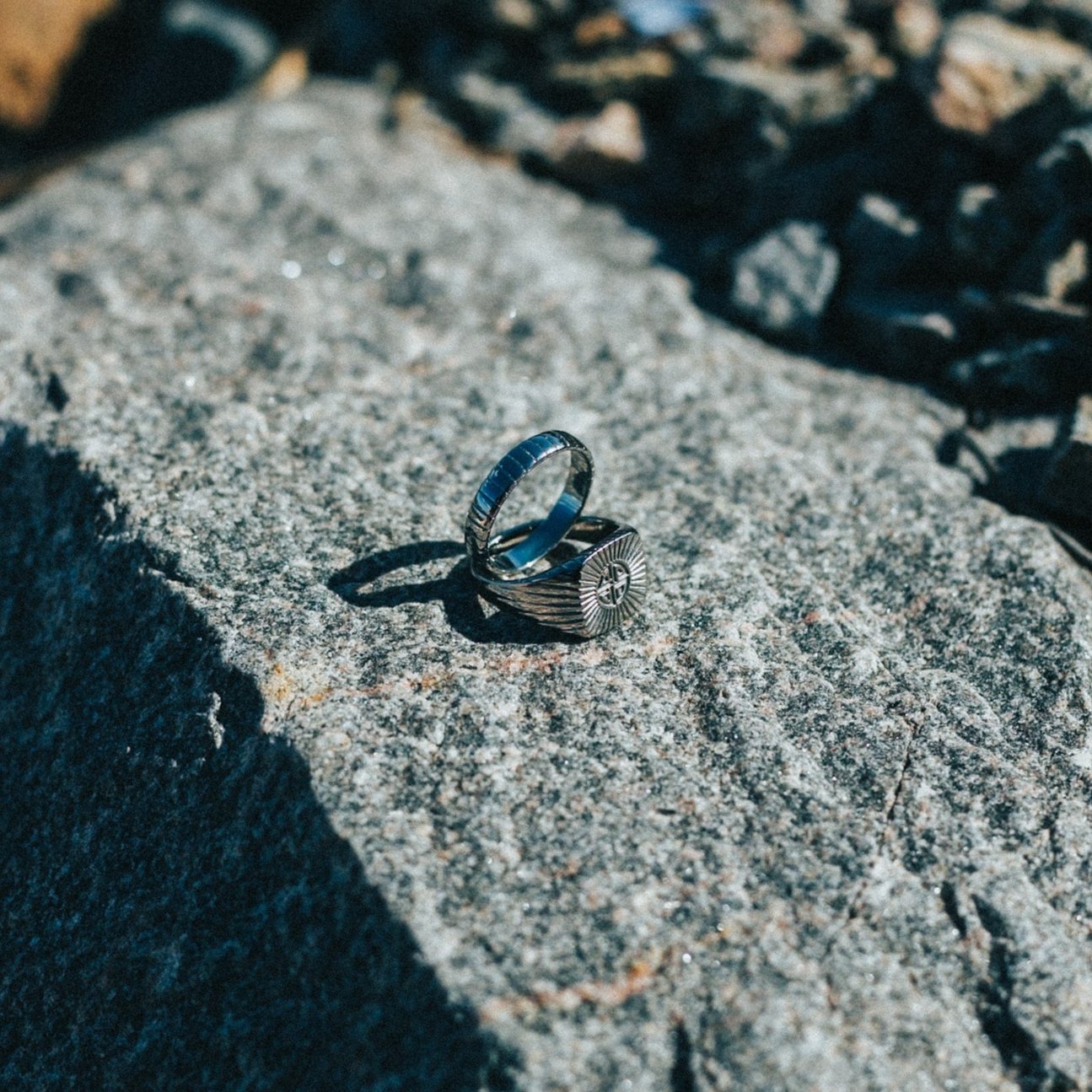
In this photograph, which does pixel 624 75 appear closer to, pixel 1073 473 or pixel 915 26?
pixel 915 26

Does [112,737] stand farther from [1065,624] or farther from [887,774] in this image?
[1065,624]

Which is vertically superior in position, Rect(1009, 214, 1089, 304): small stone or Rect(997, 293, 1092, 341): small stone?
Rect(1009, 214, 1089, 304): small stone

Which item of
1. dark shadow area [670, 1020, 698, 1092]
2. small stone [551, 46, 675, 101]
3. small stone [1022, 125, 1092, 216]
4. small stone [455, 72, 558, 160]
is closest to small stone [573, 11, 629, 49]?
small stone [551, 46, 675, 101]

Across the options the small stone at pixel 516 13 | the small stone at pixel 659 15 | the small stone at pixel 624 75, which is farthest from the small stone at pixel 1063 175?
the small stone at pixel 516 13

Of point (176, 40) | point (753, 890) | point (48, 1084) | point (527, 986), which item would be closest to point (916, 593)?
point (753, 890)

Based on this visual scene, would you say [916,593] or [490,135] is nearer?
[916,593]

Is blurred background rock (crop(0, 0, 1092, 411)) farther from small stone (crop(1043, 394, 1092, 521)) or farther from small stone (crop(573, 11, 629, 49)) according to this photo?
small stone (crop(1043, 394, 1092, 521))
